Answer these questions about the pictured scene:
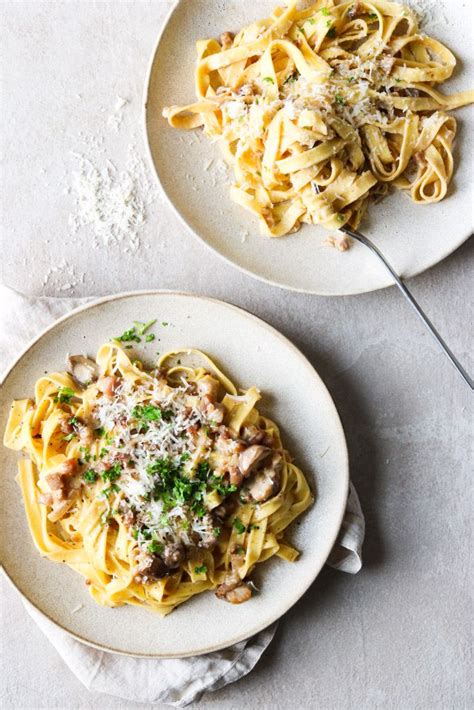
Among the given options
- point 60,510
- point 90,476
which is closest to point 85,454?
point 90,476

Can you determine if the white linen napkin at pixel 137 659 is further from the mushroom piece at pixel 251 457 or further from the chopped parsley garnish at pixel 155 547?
the chopped parsley garnish at pixel 155 547

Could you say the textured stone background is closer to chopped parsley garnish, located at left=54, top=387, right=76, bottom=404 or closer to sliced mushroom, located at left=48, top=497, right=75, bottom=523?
Answer: chopped parsley garnish, located at left=54, top=387, right=76, bottom=404

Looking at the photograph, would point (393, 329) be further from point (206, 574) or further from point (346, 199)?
point (206, 574)

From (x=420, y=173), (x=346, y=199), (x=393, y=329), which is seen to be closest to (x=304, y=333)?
(x=393, y=329)

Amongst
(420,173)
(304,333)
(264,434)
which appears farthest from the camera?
(304,333)

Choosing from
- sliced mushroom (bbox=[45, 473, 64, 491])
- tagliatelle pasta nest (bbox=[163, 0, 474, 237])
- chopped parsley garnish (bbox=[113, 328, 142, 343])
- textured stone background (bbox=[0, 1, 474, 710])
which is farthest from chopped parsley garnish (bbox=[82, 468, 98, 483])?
tagliatelle pasta nest (bbox=[163, 0, 474, 237])

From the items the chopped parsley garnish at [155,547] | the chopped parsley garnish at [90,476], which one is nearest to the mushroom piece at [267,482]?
the chopped parsley garnish at [155,547]

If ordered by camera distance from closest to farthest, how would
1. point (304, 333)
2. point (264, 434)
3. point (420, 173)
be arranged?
point (264, 434) → point (420, 173) → point (304, 333)

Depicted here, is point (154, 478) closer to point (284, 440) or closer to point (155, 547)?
point (155, 547)
